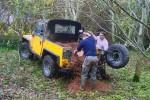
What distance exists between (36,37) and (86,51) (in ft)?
11.8

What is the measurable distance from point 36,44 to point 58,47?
2.52 m

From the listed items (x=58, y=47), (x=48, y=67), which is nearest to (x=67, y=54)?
(x=58, y=47)

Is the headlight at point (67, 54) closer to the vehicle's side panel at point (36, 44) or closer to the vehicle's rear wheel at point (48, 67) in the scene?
the vehicle's rear wheel at point (48, 67)

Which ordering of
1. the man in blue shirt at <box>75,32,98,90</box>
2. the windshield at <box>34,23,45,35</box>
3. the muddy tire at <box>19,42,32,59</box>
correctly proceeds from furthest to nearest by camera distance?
1. the muddy tire at <box>19,42,32,59</box>
2. the windshield at <box>34,23,45,35</box>
3. the man in blue shirt at <box>75,32,98,90</box>

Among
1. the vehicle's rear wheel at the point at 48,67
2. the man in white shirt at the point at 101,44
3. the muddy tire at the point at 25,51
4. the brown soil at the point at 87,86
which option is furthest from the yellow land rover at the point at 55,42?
the muddy tire at the point at 25,51

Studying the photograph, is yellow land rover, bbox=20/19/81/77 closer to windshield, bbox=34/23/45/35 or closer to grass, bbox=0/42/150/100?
windshield, bbox=34/23/45/35

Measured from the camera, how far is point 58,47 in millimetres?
11984

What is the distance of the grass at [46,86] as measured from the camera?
1098 centimetres

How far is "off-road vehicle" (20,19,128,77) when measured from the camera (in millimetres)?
11836

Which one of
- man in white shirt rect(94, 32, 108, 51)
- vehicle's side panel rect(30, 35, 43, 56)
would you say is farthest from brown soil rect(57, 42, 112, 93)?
vehicle's side panel rect(30, 35, 43, 56)

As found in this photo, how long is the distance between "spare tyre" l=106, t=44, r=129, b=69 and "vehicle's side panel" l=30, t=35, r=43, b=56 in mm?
2694

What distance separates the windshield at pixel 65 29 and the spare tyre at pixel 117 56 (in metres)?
1.99

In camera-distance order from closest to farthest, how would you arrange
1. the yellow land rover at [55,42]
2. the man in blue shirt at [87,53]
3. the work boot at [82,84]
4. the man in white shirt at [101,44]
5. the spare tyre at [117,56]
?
the man in blue shirt at [87,53]
the work boot at [82,84]
the yellow land rover at [55,42]
the spare tyre at [117,56]
the man in white shirt at [101,44]

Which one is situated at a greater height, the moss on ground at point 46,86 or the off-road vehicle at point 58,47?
the off-road vehicle at point 58,47
